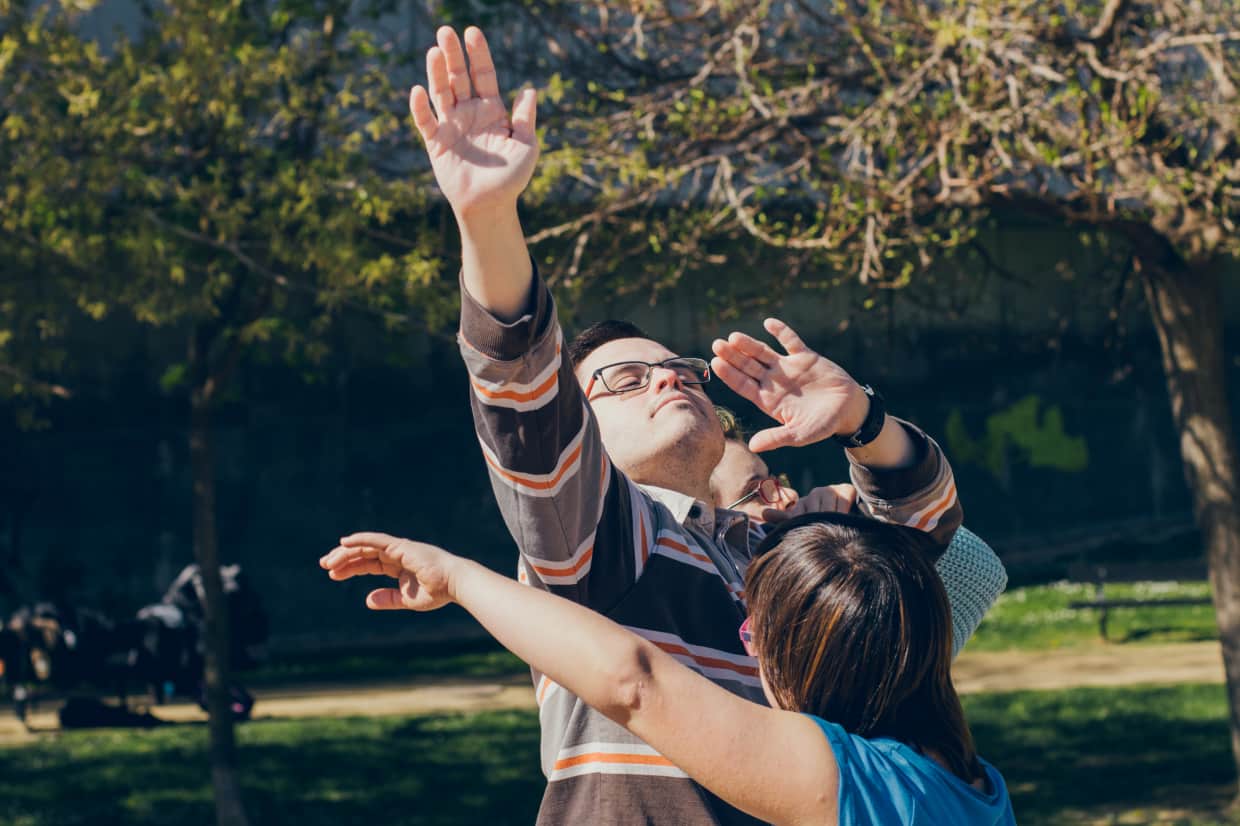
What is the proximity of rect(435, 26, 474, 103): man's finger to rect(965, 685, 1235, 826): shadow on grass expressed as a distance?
678 cm

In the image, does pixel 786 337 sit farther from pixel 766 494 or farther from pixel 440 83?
pixel 440 83

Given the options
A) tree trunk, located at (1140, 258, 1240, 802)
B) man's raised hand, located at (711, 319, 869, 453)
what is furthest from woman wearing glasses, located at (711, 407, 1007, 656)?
tree trunk, located at (1140, 258, 1240, 802)

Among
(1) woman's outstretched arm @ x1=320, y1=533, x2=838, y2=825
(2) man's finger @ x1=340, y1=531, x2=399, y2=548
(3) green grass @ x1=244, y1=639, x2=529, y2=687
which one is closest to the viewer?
(1) woman's outstretched arm @ x1=320, y1=533, x2=838, y2=825

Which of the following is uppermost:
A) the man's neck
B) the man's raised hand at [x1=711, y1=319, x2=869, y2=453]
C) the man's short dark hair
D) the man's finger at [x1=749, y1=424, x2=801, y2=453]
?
the man's short dark hair

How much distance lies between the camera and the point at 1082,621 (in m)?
13.7

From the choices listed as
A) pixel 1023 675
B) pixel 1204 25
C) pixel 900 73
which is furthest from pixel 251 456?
pixel 1204 25

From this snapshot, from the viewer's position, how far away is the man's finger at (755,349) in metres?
2.47

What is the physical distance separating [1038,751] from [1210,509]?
2135mm

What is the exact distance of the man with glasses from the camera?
2.14m

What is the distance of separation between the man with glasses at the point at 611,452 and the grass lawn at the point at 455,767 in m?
5.89

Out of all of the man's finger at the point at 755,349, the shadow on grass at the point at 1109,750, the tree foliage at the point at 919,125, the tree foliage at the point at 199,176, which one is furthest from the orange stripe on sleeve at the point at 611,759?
the shadow on grass at the point at 1109,750

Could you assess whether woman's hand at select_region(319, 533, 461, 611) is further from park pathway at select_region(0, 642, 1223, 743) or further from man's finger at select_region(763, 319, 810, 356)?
park pathway at select_region(0, 642, 1223, 743)

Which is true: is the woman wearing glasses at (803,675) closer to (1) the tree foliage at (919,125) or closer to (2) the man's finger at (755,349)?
(2) the man's finger at (755,349)

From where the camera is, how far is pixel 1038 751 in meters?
9.47
